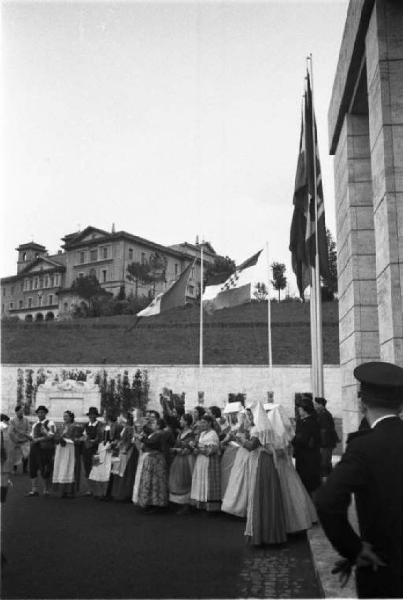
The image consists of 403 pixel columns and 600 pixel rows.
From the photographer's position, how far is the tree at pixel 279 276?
2643 inches

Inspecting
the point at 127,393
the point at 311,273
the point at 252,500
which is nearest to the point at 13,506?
the point at 252,500

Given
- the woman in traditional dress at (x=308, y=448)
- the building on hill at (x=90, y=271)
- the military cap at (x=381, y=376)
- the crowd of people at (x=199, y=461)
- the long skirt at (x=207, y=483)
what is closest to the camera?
the military cap at (x=381, y=376)

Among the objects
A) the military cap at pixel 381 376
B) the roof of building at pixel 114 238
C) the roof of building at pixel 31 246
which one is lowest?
the military cap at pixel 381 376

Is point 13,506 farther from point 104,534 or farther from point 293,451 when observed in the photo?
point 293,451

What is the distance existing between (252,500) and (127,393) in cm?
2766

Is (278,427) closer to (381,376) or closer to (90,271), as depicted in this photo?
(381,376)

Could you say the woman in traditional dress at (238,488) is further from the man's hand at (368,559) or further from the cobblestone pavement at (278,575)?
the man's hand at (368,559)

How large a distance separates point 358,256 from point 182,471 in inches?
179

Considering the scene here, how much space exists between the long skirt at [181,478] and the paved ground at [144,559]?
0.48 meters

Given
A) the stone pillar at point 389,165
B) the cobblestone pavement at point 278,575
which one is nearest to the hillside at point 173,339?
the stone pillar at point 389,165

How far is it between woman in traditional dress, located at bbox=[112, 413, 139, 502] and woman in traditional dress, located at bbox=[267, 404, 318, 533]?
404 centimetres

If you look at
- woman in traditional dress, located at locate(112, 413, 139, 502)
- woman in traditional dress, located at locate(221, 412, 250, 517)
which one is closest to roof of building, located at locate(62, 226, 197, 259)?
woman in traditional dress, located at locate(112, 413, 139, 502)

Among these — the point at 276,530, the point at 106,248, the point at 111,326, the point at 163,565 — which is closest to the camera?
the point at 163,565

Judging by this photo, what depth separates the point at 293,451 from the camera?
317 inches
